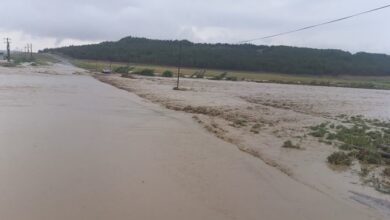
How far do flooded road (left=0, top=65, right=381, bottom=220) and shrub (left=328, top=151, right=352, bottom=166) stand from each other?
85.9 inches

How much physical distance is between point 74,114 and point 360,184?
13178 mm

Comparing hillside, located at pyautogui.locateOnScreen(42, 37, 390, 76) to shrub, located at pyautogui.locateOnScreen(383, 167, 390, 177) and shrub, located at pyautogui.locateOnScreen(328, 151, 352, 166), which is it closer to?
shrub, located at pyautogui.locateOnScreen(328, 151, 352, 166)

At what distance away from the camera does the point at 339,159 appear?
12141 mm

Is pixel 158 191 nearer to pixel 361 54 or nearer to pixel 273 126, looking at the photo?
pixel 273 126

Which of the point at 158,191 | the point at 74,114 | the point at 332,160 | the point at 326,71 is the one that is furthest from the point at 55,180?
the point at 326,71

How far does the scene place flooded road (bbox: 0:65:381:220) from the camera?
23.5 feet

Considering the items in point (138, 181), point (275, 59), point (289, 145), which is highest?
point (275, 59)

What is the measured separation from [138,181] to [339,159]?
6270 millimetres

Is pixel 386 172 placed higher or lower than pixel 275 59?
lower

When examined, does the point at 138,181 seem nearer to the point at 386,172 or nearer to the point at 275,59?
the point at 386,172

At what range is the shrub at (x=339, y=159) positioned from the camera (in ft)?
39.2

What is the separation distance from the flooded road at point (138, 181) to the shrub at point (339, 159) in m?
2.18

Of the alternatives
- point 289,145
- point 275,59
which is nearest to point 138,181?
point 289,145

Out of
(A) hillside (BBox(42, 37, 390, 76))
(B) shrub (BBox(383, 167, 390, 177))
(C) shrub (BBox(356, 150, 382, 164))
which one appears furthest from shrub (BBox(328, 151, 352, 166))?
(A) hillside (BBox(42, 37, 390, 76))
